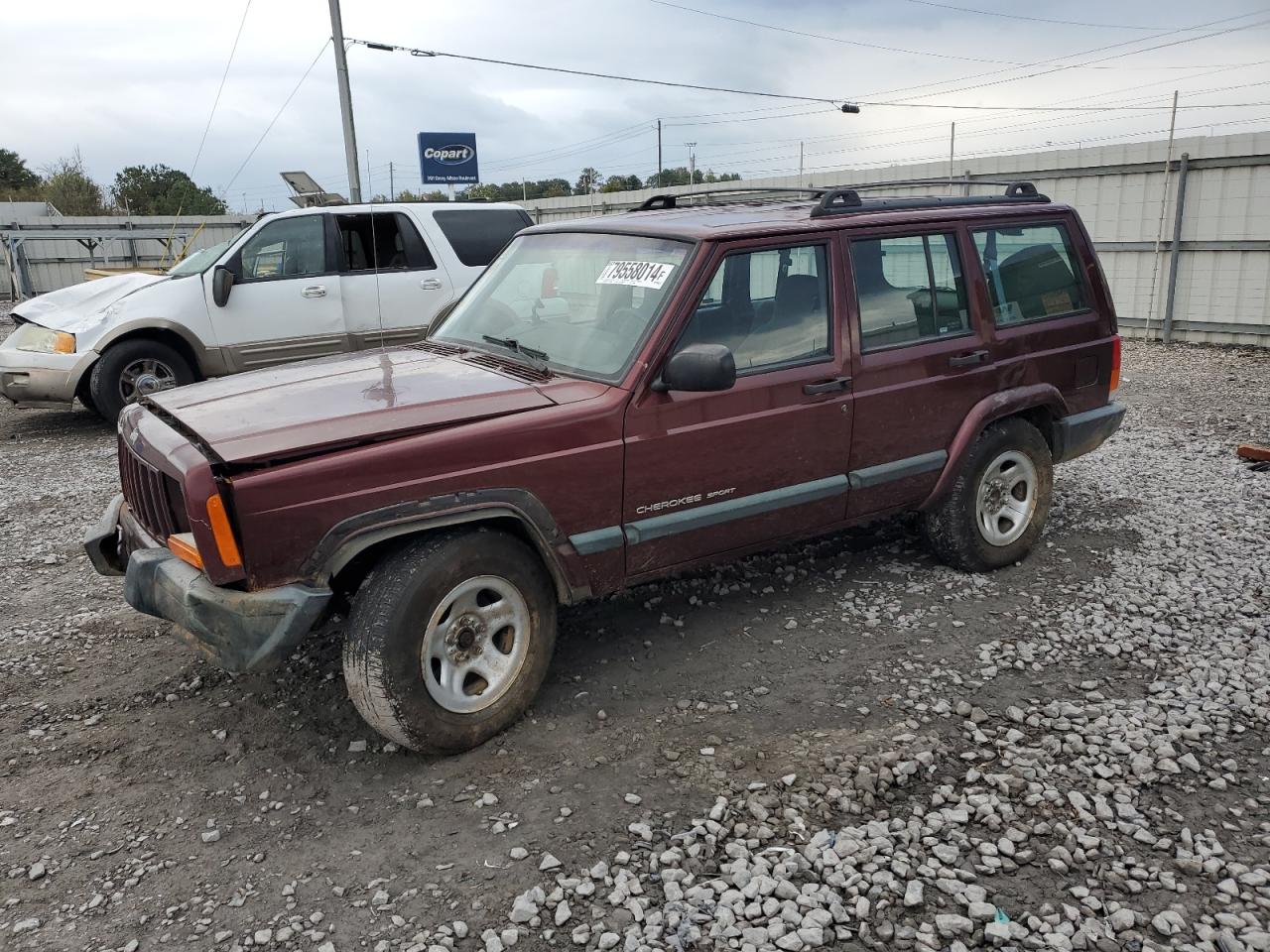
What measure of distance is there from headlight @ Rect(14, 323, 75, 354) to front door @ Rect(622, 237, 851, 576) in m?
6.77

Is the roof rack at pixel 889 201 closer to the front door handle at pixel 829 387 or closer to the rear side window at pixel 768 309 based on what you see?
the rear side window at pixel 768 309

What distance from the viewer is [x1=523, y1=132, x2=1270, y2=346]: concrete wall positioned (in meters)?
11.5

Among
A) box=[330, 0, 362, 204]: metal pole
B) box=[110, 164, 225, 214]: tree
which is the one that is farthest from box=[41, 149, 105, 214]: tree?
box=[330, 0, 362, 204]: metal pole

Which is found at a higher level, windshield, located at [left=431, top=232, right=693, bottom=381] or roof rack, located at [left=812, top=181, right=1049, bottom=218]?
roof rack, located at [left=812, top=181, right=1049, bottom=218]

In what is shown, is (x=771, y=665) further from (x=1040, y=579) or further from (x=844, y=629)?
(x=1040, y=579)

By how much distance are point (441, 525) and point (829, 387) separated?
1.89 metres

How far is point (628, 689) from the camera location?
12.8ft

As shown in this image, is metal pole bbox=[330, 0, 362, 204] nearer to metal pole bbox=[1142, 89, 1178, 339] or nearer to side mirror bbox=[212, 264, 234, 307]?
side mirror bbox=[212, 264, 234, 307]

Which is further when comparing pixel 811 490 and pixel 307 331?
pixel 307 331

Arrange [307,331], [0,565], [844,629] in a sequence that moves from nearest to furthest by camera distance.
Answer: [844,629]
[0,565]
[307,331]

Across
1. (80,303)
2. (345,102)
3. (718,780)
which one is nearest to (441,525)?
(718,780)

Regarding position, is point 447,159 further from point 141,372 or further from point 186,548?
point 186,548

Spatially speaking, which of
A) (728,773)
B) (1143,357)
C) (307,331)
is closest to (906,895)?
(728,773)

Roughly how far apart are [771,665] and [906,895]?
1463 mm
